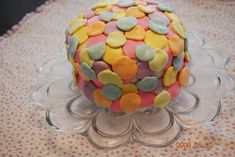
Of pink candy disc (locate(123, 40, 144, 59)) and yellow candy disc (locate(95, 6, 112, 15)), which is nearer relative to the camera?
pink candy disc (locate(123, 40, 144, 59))

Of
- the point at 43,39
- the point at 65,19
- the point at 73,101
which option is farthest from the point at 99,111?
the point at 65,19

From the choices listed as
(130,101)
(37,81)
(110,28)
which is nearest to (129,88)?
(130,101)

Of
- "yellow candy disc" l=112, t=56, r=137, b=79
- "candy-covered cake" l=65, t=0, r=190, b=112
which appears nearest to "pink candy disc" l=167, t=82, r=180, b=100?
"candy-covered cake" l=65, t=0, r=190, b=112

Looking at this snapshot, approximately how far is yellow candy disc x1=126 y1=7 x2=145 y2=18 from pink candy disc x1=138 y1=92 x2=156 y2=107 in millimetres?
173

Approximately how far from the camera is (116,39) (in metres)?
0.76

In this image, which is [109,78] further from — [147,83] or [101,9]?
[101,9]

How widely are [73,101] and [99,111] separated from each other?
0.26ft

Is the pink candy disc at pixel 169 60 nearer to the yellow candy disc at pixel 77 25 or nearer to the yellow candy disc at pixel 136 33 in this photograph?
the yellow candy disc at pixel 136 33

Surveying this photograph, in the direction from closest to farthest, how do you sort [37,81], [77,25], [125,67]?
[125,67]
[77,25]
[37,81]

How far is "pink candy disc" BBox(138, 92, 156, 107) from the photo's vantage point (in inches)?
30.2

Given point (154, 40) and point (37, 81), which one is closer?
point (154, 40)

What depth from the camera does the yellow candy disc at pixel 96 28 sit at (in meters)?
0.79

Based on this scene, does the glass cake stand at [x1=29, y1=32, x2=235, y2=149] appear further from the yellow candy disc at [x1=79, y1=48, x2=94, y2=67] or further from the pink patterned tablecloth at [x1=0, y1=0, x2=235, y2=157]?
the yellow candy disc at [x1=79, y1=48, x2=94, y2=67]

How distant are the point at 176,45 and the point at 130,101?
154 millimetres
